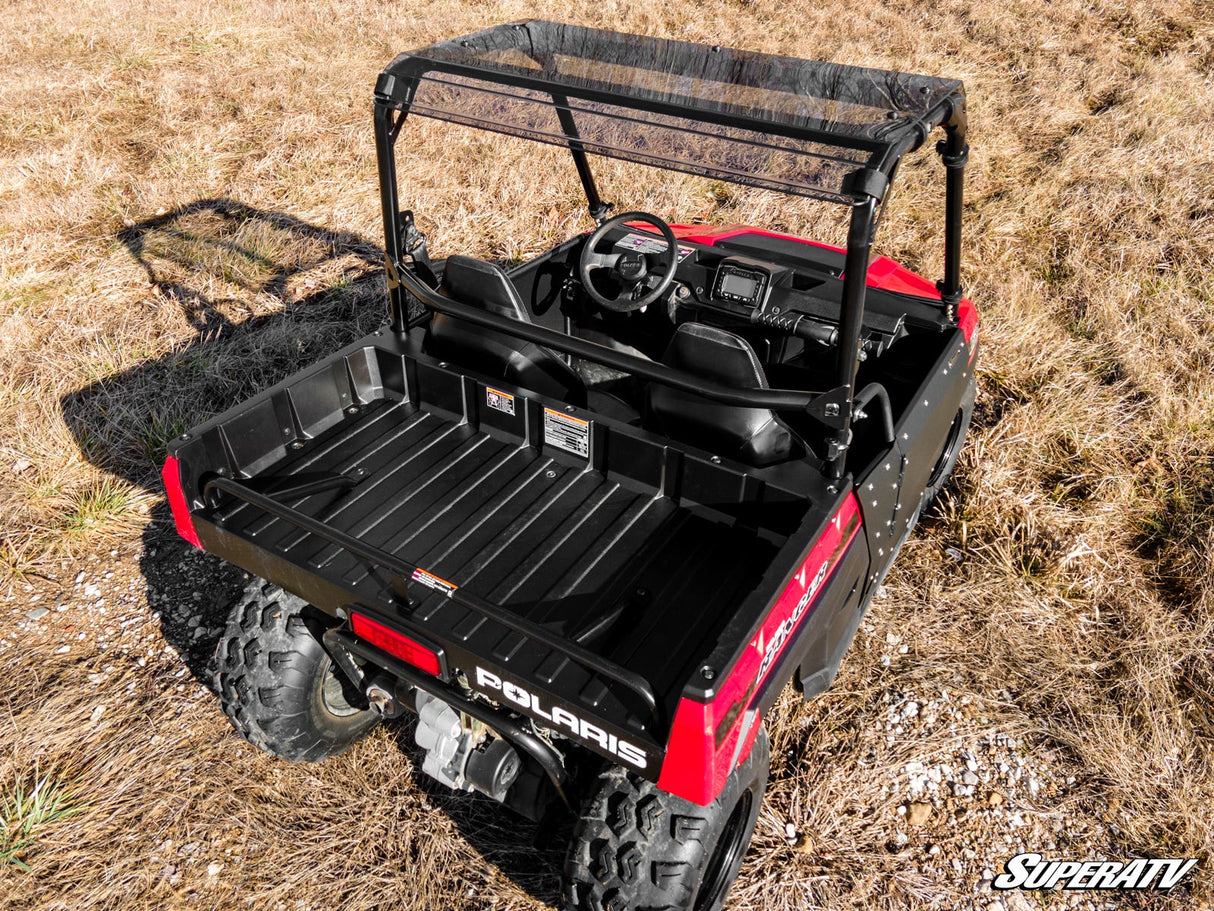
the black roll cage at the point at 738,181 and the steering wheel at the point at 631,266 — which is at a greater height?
the black roll cage at the point at 738,181

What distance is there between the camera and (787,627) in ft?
7.36

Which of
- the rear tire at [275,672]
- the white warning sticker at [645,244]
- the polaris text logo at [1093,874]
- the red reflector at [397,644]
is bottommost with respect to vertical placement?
the polaris text logo at [1093,874]

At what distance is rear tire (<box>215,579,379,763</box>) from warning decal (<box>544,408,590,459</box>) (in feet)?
2.97

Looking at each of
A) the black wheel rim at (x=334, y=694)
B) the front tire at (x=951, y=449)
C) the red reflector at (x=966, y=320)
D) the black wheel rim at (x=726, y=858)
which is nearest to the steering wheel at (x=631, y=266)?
the red reflector at (x=966, y=320)

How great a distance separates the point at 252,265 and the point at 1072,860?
5064 millimetres

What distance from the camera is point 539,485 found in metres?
2.89

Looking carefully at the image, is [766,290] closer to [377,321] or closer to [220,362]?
[377,321]

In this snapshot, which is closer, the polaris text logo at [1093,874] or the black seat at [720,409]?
the black seat at [720,409]

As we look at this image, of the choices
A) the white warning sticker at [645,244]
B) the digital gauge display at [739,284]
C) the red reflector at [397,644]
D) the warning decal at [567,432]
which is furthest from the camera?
the white warning sticker at [645,244]

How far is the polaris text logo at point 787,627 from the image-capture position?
2129 millimetres

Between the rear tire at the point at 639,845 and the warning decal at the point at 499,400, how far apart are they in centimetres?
121

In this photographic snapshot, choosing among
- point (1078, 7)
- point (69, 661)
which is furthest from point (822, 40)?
point (69, 661)

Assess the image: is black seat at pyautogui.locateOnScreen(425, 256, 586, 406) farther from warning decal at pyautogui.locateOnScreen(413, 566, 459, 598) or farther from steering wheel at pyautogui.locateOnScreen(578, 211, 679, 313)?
warning decal at pyautogui.locateOnScreen(413, 566, 459, 598)

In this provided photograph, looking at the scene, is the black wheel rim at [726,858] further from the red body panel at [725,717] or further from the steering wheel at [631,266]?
the steering wheel at [631,266]
